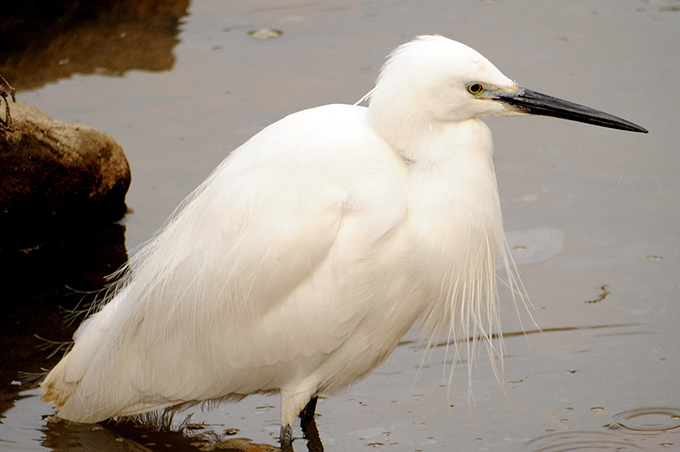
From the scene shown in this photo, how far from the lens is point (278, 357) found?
341 cm

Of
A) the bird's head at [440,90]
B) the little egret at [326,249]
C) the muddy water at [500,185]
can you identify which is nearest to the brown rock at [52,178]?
the muddy water at [500,185]

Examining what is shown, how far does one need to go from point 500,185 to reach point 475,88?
238 cm

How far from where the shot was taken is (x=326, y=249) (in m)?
3.20

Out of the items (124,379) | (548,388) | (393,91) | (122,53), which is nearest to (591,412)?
(548,388)

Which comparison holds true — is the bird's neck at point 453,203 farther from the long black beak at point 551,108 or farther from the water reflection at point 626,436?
the water reflection at point 626,436

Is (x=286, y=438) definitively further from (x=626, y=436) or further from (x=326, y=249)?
(x=626, y=436)

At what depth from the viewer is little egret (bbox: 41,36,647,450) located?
3170 mm

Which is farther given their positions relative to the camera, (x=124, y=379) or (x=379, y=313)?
(x=124, y=379)

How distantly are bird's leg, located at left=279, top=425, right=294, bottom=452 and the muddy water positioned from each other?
19 cm

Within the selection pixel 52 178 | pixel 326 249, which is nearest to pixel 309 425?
pixel 326 249

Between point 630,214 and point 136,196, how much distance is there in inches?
114

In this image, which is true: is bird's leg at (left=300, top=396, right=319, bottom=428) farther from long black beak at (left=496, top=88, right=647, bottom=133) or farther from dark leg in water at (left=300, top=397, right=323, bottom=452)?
long black beak at (left=496, top=88, right=647, bottom=133)

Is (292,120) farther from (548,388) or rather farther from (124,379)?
(548,388)

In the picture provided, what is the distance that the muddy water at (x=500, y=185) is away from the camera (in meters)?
3.83
